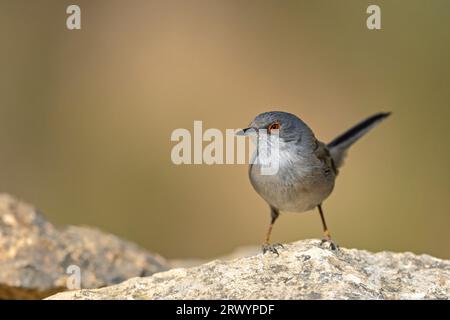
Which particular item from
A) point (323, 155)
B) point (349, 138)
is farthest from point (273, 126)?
point (349, 138)

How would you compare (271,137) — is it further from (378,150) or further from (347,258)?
(378,150)

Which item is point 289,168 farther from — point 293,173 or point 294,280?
point 294,280

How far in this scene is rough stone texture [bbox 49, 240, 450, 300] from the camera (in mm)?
3379

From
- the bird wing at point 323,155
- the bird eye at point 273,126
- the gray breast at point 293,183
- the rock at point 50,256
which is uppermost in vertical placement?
the bird eye at point 273,126

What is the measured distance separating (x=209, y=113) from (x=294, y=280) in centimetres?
578

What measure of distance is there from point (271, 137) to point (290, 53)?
5.09m

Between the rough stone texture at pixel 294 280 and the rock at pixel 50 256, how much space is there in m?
1.12

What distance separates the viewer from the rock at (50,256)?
4.73 m

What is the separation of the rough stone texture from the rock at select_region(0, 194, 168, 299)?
1.12m

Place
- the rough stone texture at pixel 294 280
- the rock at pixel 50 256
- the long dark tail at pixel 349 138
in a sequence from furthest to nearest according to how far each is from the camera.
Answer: the long dark tail at pixel 349 138 → the rock at pixel 50 256 → the rough stone texture at pixel 294 280

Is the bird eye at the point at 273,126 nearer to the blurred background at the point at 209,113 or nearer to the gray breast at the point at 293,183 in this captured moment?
the gray breast at the point at 293,183

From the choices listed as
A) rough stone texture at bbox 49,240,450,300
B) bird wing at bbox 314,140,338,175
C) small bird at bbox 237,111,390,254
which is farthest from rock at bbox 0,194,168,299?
bird wing at bbox 314,140,338,175

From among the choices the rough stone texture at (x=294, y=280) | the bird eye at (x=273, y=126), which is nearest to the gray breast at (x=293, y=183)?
the bird eye at (x=273, y=126)
